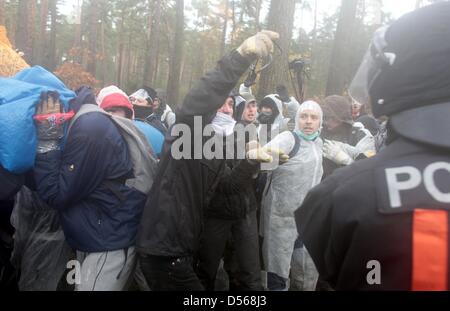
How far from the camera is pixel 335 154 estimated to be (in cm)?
380

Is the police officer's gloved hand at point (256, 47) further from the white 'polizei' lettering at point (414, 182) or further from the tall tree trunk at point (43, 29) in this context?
the tall tree trunk at point (43, 29)

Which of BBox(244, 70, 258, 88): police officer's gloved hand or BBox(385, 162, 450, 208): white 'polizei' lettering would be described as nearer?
BBox(385, 162, 450, 208): white 'polizei' lettering

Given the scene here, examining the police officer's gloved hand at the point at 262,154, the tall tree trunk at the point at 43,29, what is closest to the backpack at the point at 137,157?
the police officer's gloved hand at the point at 262,154

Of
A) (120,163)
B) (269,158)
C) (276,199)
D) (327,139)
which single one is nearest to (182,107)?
(120,163)

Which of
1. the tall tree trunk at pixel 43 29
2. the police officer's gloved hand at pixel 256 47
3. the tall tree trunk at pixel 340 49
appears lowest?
the police officer's gloved hand at pixel 256 47

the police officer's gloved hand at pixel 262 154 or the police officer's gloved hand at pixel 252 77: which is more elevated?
the police officer's gloved hand at pixel 252 77

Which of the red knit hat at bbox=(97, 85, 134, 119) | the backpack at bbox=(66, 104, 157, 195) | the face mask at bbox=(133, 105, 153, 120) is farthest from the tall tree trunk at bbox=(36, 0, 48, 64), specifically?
the backpack at bbox=(66, 104, 157, 195)

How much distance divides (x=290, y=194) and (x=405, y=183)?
2.58 metres

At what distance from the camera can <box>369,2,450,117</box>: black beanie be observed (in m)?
1.09

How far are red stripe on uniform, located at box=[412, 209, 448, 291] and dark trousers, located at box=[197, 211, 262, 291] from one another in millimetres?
2287

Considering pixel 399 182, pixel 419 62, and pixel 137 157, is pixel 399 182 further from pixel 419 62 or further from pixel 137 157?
pixel 137 157

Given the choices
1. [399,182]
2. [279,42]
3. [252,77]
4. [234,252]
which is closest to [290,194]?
[234,252]

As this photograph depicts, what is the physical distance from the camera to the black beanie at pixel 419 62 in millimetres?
1091

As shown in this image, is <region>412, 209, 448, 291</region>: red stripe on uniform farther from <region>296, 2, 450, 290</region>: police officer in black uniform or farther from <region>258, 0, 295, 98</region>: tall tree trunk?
<region>258, 0, 295, 98</region>: tall tree trunk
